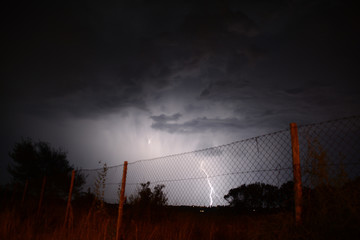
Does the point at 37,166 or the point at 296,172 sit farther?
the point at 37,166

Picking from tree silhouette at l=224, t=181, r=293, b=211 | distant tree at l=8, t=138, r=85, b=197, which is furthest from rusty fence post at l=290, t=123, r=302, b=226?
distant tree at l=8, t=138, r=85, b=197

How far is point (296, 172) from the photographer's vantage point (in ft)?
9.70

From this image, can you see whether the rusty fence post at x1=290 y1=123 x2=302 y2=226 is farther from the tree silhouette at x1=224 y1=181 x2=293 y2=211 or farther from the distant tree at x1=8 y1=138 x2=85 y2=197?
the distant tree at x1=8 y1=138 x2=85 y2=197

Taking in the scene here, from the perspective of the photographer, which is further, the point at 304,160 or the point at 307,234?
the point at 304,160

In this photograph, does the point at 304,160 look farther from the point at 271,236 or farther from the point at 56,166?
the point at 56,166

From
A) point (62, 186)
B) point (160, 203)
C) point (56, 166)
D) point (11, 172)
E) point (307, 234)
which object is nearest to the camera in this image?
point (307, 234)

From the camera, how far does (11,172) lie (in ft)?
69.8

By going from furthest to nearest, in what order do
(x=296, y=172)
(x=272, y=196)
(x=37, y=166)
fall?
1. (x=37, y=166)
2. (x=272, y=196)
3. (x=296, y=172)

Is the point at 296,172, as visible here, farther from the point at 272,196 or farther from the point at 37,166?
the point at 37,166

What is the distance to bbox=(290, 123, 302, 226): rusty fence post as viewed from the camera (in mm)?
2836

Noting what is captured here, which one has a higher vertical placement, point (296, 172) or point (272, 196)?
point (296, 172)

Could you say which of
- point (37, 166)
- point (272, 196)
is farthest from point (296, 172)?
point (37, 166)

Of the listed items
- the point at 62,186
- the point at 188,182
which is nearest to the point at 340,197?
the point at 188,182

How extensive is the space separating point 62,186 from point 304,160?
21047 mm
